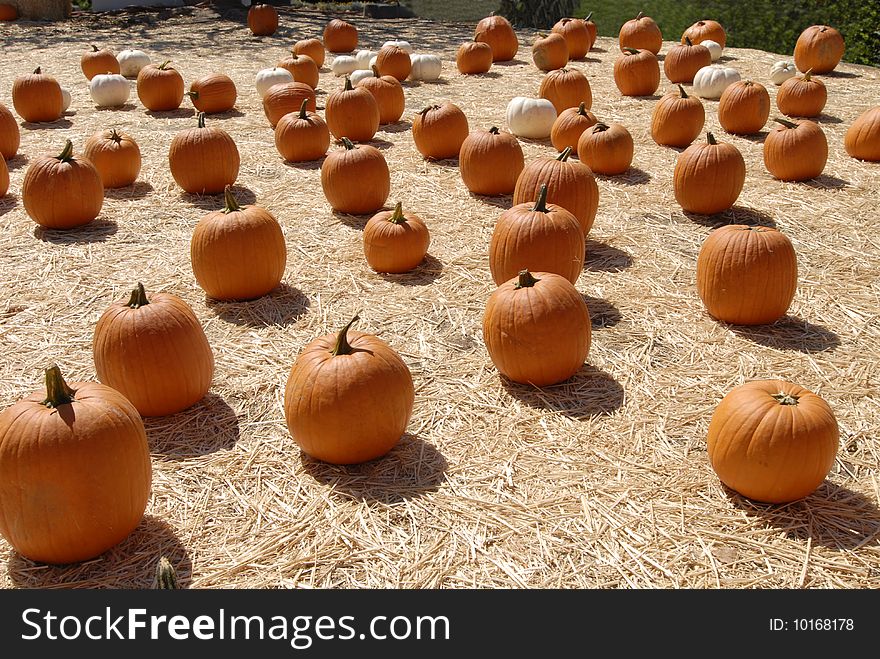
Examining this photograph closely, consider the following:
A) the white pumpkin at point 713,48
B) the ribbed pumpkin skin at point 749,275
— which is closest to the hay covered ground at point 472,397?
the ribbed pumpkin skin at point 749,275

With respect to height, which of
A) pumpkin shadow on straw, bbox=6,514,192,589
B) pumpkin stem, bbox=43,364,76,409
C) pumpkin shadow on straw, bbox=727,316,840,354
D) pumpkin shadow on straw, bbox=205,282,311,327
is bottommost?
pumpkin shadow on straw, bbox=205,282,311,327

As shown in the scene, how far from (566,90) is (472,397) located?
5.63m

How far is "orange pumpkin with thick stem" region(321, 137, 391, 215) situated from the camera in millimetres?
6273

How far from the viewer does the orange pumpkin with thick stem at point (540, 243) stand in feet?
15.7

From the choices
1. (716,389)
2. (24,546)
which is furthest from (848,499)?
(24,546)

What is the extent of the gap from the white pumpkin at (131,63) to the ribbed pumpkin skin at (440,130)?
16.3 ft

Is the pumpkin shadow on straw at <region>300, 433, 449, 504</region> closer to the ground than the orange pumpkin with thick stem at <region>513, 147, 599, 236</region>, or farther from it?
closer to the ground

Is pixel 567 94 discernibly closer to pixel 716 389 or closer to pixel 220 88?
pixel 220 88

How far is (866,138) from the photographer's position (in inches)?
293

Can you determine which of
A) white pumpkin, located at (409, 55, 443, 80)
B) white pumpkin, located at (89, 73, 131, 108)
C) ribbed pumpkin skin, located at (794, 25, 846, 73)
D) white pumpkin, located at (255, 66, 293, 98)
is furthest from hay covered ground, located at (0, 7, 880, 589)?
ribbed pumpkin skin, located at (794, 25, 846, 73)

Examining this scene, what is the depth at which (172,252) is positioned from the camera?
5805 mm

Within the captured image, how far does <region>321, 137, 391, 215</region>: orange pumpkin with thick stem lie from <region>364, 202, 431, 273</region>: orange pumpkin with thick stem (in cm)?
96

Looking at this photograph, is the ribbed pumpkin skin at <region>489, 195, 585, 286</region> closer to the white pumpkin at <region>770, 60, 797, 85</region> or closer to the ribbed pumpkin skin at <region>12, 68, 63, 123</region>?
the ribbed pumpkin skin at <region>12, 68, 63, 123</region>

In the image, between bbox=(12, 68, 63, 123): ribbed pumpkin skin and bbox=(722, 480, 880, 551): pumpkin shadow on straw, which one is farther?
bbox=(12, 68, 63, 123): ribbed pumpkin skin
